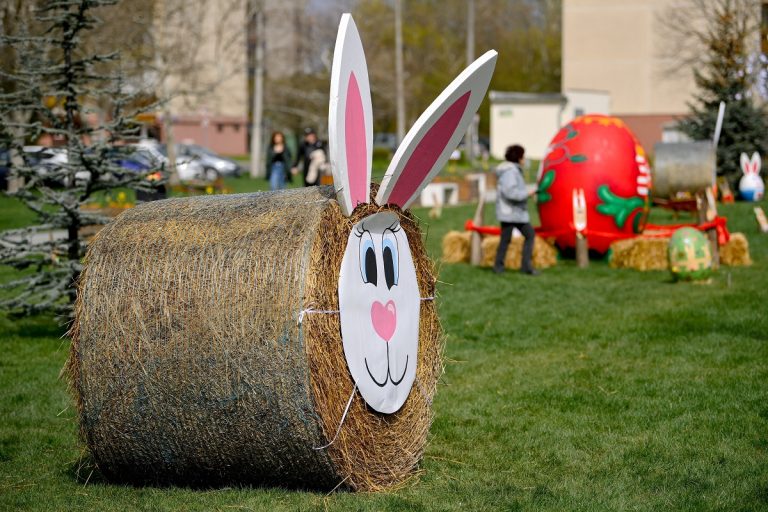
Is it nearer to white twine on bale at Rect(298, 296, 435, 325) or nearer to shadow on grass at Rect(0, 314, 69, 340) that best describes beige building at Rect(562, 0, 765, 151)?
shadow on grass at Rect(0, 314, 69, 340)

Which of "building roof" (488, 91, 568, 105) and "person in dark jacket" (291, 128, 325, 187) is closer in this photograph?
"person in dark jacket" (291, 128, 325, 187)

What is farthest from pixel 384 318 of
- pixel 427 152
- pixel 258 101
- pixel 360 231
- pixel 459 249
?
pixel 258 101

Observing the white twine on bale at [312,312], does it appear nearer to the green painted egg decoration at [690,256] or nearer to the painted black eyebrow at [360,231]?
the painted black eyebrow at [360,231]

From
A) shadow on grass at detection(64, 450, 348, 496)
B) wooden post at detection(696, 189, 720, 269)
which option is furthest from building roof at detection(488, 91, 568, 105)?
shadow on grass at detection(64, 450, 348, 496)

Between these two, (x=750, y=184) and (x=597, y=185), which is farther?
(x=750, y=184)

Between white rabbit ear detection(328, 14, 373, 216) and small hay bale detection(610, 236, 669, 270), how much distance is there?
9629 mm

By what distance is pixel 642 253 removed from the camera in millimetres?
15211

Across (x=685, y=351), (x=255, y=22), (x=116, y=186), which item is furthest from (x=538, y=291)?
(x=255, y=22)

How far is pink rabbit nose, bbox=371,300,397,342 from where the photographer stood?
6168 millimetres

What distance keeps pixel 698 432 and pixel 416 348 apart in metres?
1.91

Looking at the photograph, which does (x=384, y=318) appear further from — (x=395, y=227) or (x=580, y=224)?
(x=580, y=224)

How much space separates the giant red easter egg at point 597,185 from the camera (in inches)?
617

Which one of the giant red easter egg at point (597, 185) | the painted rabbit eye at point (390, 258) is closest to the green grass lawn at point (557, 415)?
the painted rabbit eye at point (390, 258)

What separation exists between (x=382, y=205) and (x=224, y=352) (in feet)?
4.50
